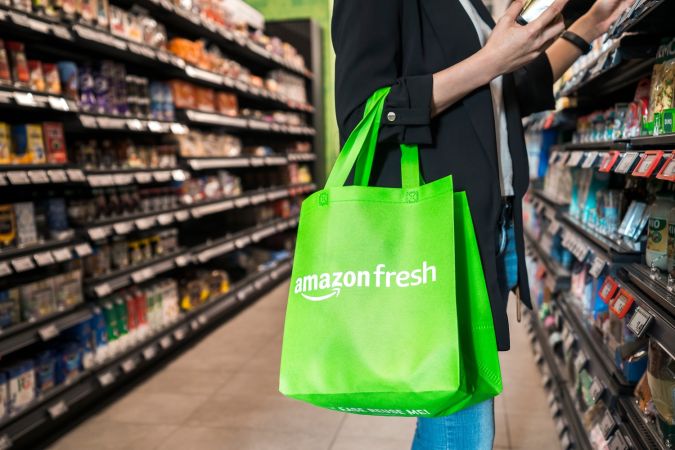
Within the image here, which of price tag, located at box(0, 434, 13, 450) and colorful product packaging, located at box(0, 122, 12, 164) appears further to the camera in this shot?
colorful product packaging, located at box(0, 122, 12, 164)

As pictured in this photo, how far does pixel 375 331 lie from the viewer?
2.87 ft

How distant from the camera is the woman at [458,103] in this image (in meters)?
0.91

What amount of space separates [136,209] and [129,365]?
0.83 meters

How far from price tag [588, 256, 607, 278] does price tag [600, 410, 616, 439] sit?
0.39m

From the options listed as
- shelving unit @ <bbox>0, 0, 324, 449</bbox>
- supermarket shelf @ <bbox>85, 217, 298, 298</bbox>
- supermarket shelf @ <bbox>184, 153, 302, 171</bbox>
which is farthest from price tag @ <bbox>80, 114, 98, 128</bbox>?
supermarket shelf @ <bbox>184, 153, 302, 171</bbox>

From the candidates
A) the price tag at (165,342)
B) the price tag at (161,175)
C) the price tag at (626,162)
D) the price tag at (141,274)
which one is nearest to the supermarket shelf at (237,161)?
the price tag at (161,175)

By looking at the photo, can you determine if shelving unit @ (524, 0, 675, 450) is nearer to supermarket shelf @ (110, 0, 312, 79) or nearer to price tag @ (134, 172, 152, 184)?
price tag @ (134, 172, 152, 184)

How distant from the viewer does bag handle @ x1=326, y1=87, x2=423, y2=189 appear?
3.04 feet

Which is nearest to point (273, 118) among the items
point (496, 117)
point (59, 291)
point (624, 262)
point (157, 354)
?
point (157, 354)

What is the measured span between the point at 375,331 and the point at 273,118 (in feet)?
15.2

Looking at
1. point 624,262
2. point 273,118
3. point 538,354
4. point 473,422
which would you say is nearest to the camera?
point 473,422

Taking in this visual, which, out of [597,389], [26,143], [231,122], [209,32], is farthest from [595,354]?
[209,32]

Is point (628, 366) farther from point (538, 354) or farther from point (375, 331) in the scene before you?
point (538, 354)

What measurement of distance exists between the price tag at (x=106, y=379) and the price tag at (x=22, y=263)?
2.26ft
